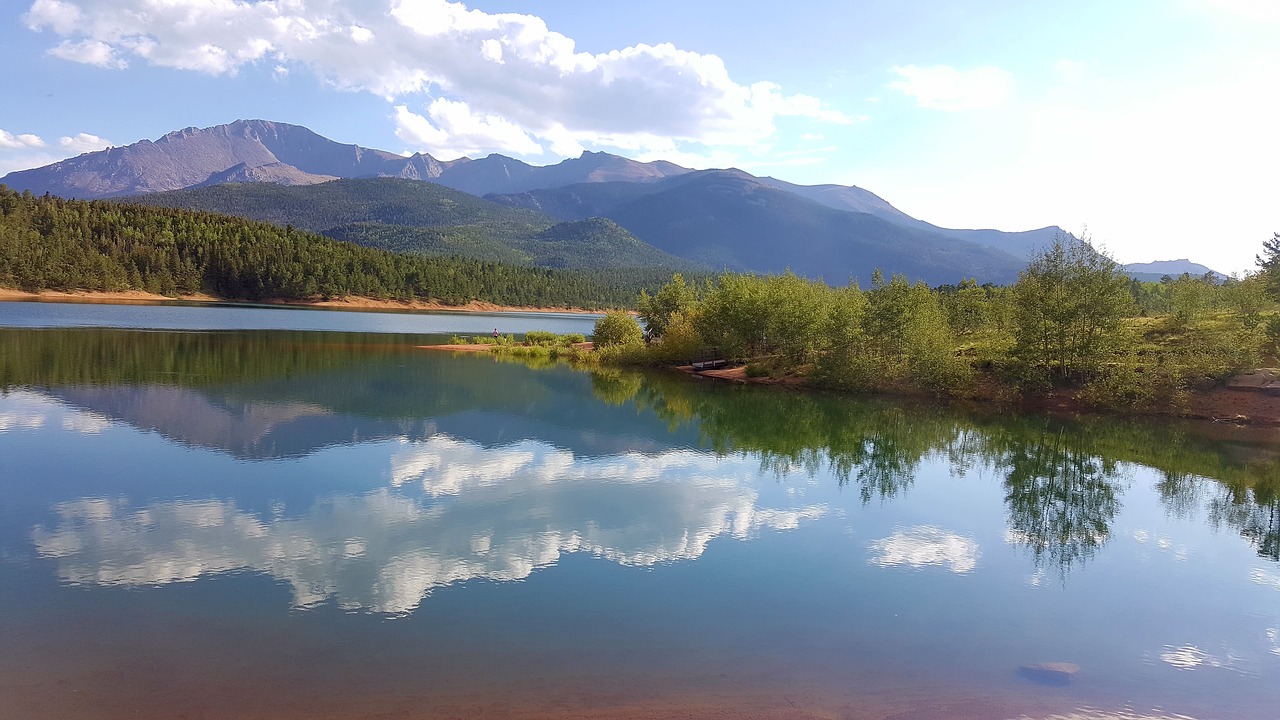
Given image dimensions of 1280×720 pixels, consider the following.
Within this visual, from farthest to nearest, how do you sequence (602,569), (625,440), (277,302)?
(277,302) < (625,440) < (602,569)

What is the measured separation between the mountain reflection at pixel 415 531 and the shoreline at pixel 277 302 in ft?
379

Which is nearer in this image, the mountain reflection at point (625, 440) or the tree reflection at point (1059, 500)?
the tree reflection at point (1059, 500)

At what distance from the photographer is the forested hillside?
111 meters

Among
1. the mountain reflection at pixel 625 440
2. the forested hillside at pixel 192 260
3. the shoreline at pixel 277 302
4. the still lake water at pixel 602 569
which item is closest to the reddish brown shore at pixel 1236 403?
the mountain reflection at pixel 625 440

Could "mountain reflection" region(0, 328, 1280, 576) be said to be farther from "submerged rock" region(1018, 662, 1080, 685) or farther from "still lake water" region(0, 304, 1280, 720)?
"submerged rock" region(1018, 662, 1080, 685)

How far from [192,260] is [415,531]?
144 meters

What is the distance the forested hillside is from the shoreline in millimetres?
1196

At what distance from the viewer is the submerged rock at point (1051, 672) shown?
10.1 metres

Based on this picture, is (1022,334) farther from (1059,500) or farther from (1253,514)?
(1059,500)

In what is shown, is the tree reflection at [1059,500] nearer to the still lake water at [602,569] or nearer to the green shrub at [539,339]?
the still lake water at [602,569]

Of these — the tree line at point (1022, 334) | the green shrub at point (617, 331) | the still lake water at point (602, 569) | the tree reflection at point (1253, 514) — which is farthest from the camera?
the green shrub at point (617, 331)

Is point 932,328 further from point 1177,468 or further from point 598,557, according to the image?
point 598,557

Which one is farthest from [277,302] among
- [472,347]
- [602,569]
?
[602,569]

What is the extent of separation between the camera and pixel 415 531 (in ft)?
50.2
